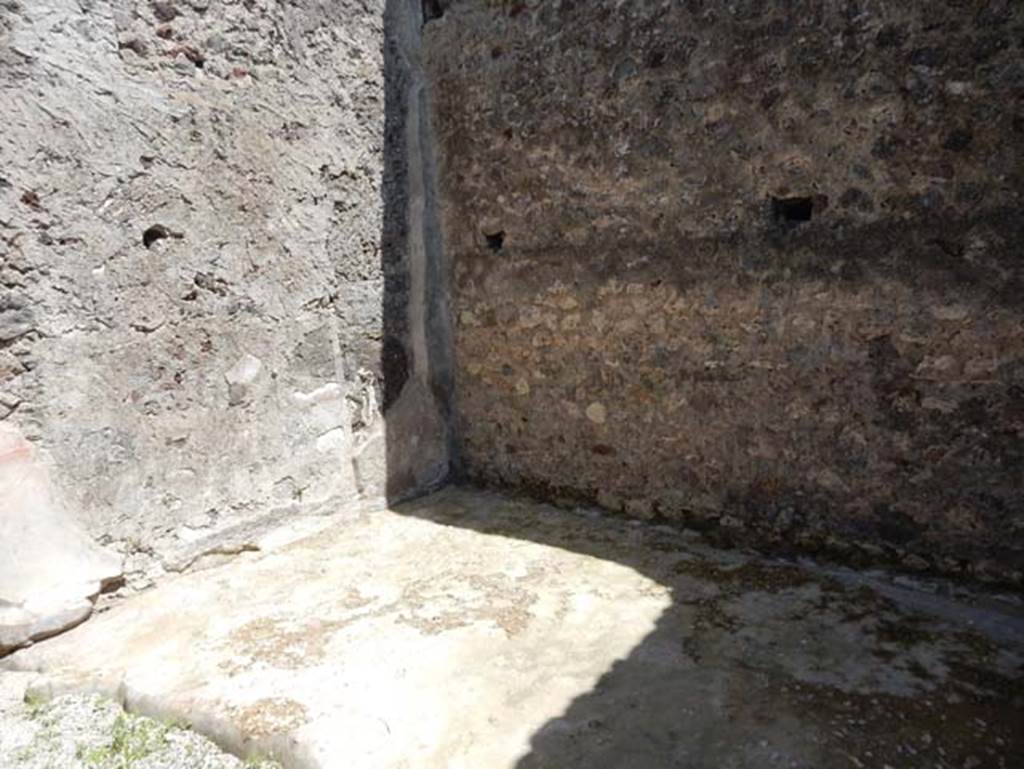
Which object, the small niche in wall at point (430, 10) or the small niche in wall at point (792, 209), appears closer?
the small niche in wall at point (792, 209)

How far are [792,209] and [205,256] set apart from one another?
7.70ft

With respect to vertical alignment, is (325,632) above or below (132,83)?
below

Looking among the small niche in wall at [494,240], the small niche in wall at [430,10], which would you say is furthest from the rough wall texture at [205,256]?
the small niche in wall at [494,240]

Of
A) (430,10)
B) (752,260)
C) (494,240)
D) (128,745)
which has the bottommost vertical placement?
(128,745)

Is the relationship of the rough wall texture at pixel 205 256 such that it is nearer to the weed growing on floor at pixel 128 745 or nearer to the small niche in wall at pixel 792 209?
the weed growing on floor at pixel 128 745

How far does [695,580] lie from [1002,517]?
1.06 m

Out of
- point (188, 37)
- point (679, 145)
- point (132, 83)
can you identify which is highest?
point (188, 37)

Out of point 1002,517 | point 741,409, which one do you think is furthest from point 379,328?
point 1002,517

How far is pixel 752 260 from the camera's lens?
3146 mm

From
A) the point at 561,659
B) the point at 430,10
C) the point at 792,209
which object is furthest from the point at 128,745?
the point at 430,10

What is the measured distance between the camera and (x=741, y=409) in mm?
3273

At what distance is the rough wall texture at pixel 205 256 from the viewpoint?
2.81 metres

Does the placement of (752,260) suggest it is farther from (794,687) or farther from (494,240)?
(794,687)

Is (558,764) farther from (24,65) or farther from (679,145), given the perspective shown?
(24,65)
